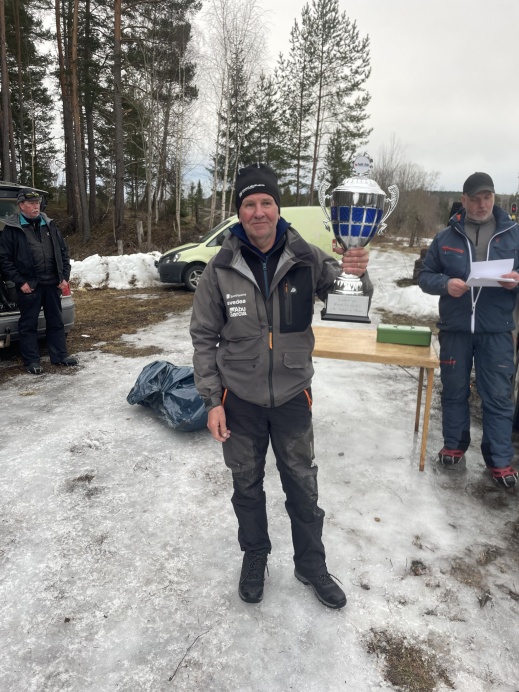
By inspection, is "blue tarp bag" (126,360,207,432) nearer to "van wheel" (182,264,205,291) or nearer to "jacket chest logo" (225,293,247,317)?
"jacket chest logo" (225,293,247,317)

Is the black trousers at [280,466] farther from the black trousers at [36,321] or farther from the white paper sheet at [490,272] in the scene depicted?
the black trousers at [36,321]

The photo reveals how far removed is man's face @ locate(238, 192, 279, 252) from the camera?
1.81 m

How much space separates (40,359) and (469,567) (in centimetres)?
488

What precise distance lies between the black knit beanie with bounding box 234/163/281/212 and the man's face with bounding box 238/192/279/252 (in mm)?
21

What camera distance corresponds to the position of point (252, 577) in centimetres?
208

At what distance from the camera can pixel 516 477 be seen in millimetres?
2984

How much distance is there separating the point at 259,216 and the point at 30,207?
12.8 ft

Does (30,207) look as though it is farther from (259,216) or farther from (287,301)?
(287,301)

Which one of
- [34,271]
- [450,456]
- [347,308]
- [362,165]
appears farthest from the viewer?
[34,271]

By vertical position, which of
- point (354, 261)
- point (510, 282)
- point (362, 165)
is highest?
point (362, 165)

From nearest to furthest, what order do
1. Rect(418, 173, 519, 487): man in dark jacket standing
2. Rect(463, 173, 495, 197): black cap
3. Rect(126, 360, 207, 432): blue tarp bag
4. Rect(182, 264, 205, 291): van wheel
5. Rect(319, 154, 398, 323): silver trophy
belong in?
Rect(319, 154, 398, 323): silver trophy, Rect(463, 173, 495, 197): black cap, Rect(418, 173, 519, 487): man in dark jacket standing, Rect(126, 360, 207, 432): blue tarp bag, Rect(182, 264, 205, 291): van wheel

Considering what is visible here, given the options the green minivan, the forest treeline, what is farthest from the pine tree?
the green minivan

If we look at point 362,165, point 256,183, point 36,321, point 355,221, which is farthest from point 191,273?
point 256,183

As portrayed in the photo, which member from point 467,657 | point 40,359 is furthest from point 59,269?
point 467,657
